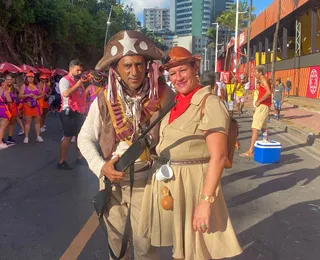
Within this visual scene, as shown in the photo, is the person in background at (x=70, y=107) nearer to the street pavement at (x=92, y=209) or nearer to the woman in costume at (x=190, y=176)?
the street pavement at (x=92, y=209)

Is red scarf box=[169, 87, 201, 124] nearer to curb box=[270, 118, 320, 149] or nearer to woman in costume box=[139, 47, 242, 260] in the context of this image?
woman in costume box=[139, 47, 242, 260]

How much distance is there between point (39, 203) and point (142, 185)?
10.2ft

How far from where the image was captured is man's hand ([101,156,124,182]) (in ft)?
7.11

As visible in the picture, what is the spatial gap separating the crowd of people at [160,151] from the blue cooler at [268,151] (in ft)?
17.3

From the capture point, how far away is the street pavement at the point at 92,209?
148 inches

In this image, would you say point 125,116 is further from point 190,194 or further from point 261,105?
point 261,105

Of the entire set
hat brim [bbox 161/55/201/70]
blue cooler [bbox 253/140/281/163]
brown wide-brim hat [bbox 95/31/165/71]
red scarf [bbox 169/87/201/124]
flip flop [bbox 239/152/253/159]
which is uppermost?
brown wide-brim hat [bbox 95/31/165/71]

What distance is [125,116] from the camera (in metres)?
2.34

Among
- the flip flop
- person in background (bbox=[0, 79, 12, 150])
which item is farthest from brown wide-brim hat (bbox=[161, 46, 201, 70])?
person in background (bbox=[0, 79, 12, 150])

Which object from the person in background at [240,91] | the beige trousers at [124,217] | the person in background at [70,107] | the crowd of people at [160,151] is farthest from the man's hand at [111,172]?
the person in background at [240,91]

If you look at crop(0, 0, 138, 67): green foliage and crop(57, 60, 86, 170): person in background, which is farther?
crop(0, 0, 138, 67): green foliage

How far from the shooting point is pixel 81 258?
11.6 ft

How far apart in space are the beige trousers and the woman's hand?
1.40 feet

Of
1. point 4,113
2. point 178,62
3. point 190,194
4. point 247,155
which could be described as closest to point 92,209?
point 190,194
